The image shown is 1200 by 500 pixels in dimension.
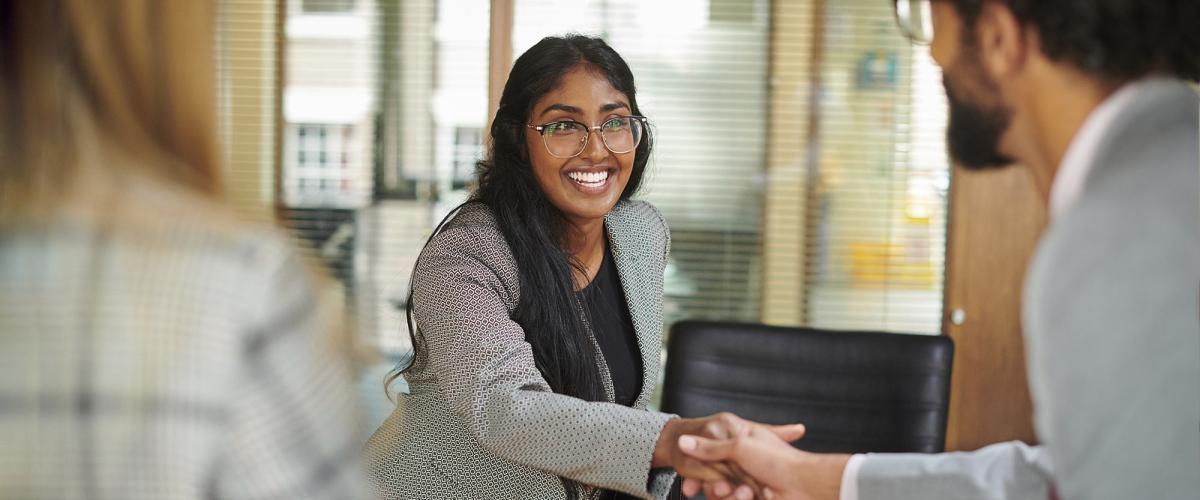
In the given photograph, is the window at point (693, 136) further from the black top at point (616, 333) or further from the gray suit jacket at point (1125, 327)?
the gray suit jacket at point (1125, 327)

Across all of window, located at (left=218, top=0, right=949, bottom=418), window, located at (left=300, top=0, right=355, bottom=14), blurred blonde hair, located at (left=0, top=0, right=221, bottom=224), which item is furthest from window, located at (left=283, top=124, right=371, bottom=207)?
blurred blonde hair, located at (left=0, top=0, right=221, bottom=224)

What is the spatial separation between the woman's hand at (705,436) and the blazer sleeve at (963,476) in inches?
10.4

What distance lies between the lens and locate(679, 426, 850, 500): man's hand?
190 cm

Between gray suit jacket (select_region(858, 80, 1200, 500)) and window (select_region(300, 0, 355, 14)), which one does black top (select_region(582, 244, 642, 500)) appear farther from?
window (select_region(300, 0, 355, 14))

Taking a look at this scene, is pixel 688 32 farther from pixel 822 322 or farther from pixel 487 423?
pixel 487 423

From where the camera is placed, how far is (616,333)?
2432mm

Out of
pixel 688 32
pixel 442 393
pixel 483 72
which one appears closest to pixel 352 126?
pixel 483 72

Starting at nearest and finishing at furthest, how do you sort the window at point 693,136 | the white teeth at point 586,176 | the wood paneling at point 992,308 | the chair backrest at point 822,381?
the white teeth at point 586,176, the chair backrest at point 822,381, the wood paneling at point 992,308, the window at point 693,136

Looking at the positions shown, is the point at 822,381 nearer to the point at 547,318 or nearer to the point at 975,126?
the point at 547,318

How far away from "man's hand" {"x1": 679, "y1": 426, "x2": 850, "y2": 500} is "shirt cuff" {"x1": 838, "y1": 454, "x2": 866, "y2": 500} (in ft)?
0.13

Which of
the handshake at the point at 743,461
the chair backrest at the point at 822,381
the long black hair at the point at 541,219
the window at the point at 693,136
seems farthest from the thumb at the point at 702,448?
the window at the point at 693,136

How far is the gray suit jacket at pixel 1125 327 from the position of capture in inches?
39.1

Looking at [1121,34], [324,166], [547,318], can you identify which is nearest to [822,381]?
[547,318]

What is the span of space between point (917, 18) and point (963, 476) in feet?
2.22
